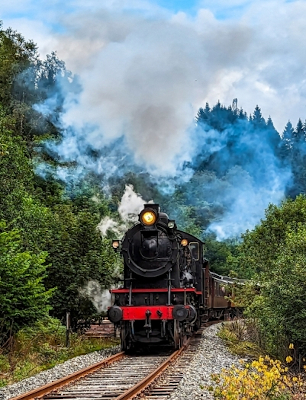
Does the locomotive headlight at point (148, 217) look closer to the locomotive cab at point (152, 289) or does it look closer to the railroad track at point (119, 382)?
the locomotive cab at point (152, 289)

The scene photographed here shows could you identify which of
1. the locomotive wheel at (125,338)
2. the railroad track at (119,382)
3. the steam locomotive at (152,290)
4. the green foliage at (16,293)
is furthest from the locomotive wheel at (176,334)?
the green foliage at (16,293)

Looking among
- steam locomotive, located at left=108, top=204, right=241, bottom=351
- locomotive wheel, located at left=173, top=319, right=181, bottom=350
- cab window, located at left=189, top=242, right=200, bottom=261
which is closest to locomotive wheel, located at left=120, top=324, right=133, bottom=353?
steam locomotive, located at left=108, top=204, right=241, bottom=351

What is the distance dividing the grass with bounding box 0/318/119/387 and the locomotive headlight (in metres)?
3.56

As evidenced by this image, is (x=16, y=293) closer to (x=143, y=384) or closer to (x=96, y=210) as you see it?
(x=143, y=384)

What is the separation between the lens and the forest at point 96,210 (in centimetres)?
1352

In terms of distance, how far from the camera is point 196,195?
3959cm

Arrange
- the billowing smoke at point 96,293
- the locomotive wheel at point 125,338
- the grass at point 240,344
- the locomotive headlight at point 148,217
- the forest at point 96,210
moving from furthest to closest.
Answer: the billowing smoke at point 96,293, the locomotive headlight at point 148,217, the grass at point 240,344, the locomotive wheel at point 125,338, the forest at point 96,210

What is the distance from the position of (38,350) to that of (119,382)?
431cm

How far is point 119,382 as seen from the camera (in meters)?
9.80

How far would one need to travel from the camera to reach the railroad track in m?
8.43

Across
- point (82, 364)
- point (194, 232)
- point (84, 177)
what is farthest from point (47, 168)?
point (82, 364)

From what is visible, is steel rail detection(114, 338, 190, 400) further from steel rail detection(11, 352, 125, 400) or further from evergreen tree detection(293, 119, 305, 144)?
evergreen tree detection(293, 119, 305, 144)

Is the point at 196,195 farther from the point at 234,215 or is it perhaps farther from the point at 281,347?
the point at 281,347

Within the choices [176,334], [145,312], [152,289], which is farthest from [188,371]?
[152,289]
